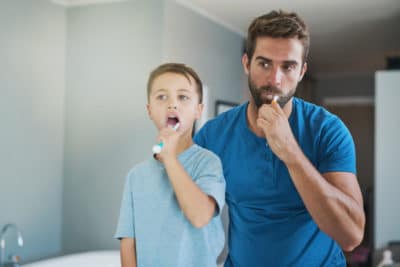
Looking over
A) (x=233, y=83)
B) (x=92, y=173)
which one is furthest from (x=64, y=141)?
(x=233, y=83)

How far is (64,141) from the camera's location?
3.61m

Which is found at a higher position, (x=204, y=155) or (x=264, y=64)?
(x=264, y=64)

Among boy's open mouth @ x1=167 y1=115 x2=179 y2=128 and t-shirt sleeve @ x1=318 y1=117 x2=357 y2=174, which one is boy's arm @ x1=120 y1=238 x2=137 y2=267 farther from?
t-shirt sleeve @ x1=318 y1=117 x2=357 y2=174

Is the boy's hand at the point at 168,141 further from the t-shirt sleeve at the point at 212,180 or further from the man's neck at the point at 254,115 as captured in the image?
the man's neck at the point at 254,115

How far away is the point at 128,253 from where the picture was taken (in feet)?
3.51

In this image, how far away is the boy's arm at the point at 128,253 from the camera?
3.50 feet

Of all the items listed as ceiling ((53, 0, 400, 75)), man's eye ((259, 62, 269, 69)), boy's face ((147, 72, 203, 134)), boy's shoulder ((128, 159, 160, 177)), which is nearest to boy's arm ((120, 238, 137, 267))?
boy's shoulder ((128, 159, 160, 177))

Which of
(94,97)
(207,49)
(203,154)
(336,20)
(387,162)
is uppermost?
(336,20)

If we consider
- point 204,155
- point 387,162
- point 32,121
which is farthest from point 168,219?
point 387,162

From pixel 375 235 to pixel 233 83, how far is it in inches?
66.7

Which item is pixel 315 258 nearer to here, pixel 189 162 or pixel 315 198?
pixel 315 198

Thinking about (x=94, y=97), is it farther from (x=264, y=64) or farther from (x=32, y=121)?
(x=264, y=64)

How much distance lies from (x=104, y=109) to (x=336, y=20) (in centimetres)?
201

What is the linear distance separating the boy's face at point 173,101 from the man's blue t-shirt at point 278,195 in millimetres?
206
